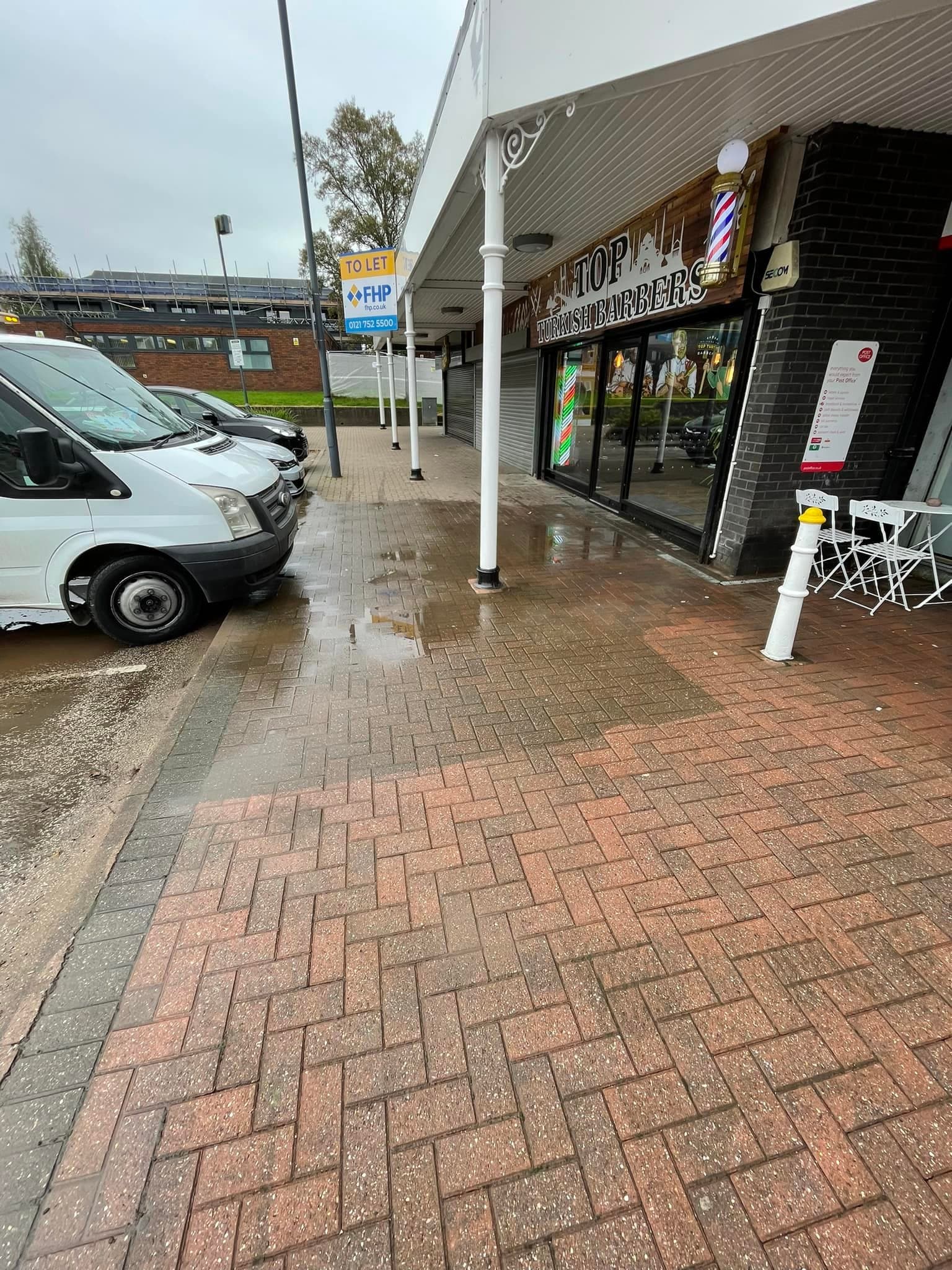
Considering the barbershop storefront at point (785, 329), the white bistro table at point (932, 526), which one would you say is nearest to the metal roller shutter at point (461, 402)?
the barbershop storefront at point (785, 329)

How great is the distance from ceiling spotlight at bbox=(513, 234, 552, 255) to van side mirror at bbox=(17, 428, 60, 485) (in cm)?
569

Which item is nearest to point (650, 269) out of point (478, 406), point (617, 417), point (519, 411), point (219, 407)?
point (617, 417)

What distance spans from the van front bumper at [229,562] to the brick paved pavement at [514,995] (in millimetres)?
1122

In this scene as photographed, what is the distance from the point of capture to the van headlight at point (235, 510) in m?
4.29

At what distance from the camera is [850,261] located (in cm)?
448

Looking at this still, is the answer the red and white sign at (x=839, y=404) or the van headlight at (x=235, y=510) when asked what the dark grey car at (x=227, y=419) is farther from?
the red and white sign at (x=839, y=404)

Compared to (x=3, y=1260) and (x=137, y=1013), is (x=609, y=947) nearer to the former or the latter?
(x=137, y=1013)

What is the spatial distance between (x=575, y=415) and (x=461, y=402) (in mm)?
11040

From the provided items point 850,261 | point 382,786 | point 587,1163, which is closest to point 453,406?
point 850,261

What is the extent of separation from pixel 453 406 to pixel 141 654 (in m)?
18.7

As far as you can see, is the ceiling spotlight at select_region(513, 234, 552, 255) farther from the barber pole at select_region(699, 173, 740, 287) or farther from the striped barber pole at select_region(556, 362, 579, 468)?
the barber pole at select_region(699, 173, 740, 287)

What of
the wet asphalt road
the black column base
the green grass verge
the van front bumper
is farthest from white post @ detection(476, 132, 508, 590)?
the green grass verge

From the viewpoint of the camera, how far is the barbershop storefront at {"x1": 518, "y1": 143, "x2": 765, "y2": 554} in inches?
203

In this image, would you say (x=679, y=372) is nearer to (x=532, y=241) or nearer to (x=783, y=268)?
(x=783, y=268)
